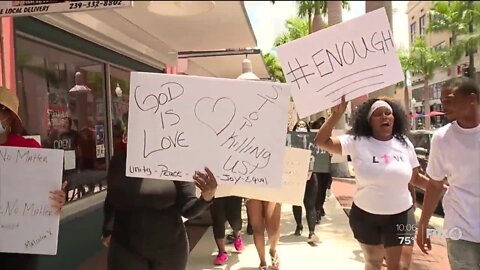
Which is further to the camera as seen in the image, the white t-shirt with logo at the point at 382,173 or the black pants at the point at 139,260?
the white t-shirt with logo at the point at 382,173

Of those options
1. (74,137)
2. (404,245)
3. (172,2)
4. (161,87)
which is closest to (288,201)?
(404,245)

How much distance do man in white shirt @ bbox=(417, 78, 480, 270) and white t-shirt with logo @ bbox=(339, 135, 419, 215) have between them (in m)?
0.37

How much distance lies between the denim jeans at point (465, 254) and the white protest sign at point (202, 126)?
47.4 inches

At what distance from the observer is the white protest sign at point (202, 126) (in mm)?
2361

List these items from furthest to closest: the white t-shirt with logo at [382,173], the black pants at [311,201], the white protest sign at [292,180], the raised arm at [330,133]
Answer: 1. the black pants at [311,201]
2. the white protest sign at [292,180]
3. the white t-shirt with logo at [382,173]
4. the raised arm at [330,133]

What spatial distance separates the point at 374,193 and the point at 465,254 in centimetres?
68

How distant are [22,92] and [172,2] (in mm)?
2932

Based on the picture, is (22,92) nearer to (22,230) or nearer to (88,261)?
(88,261)

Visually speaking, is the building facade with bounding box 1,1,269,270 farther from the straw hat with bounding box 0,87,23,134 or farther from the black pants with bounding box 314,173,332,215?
the black pants with bounding box 314,173,332,215

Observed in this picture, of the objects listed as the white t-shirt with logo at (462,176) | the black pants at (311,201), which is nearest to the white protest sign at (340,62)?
the white t-shirt with logo at (462,176)

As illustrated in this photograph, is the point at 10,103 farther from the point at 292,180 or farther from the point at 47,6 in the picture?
the point at 292,180

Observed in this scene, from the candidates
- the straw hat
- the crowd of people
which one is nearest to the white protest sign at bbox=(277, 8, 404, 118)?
the crowd of people

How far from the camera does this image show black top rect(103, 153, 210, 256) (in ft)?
8.51

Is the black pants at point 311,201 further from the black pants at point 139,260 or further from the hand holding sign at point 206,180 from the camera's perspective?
the hand holding sign at point 206,180
